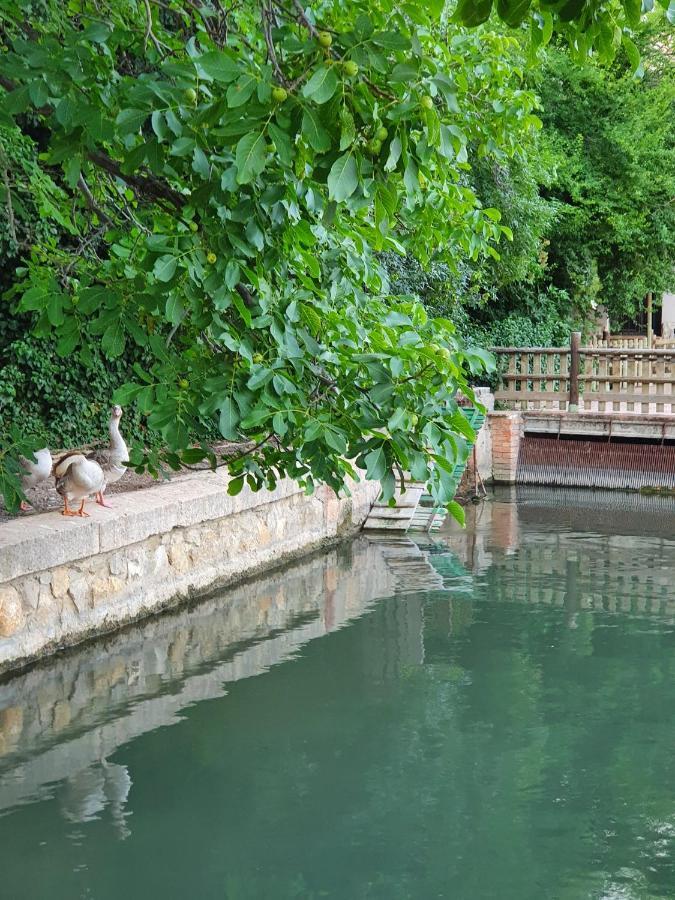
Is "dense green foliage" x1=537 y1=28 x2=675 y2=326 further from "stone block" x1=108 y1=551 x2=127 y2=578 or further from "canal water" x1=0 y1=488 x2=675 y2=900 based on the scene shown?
"stone block" x1=108 y1=551 x2=127 y2=578

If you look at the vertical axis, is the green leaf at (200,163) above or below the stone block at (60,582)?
above

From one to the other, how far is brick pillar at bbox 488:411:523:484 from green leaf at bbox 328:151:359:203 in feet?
42.7

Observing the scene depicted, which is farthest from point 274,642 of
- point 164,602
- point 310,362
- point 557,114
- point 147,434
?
point 557,114

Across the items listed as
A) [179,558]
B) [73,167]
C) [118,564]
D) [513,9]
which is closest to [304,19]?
[513,9]

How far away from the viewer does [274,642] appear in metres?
8.06

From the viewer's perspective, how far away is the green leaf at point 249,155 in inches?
134

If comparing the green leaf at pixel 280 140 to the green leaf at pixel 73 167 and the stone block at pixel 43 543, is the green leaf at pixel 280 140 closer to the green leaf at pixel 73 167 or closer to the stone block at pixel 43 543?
the green leaf at pixel 73 167

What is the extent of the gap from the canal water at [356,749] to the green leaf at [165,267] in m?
2.63

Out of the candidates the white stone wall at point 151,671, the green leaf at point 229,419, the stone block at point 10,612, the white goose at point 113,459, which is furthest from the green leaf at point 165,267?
the white goose at point 113,459

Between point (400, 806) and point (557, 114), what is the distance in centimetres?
1666

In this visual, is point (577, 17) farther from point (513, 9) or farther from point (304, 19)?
point (304, 19)

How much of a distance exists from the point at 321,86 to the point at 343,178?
0.31 meters

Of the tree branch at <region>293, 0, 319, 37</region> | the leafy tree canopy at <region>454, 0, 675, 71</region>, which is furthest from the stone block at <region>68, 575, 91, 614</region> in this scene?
the leafy tree canopy at <region>454, 0, 675, 71</region>

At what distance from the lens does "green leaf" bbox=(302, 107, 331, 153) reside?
345 cm
